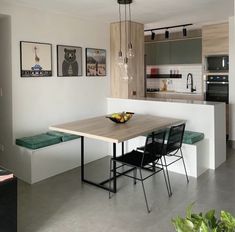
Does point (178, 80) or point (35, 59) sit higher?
point (35, 59)

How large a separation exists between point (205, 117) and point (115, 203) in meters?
2.02

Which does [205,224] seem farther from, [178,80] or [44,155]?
[178,80]

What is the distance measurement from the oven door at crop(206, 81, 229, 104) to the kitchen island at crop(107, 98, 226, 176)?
4.77 feet

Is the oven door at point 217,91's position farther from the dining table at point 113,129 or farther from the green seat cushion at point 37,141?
the green seat cushion at point 37,141

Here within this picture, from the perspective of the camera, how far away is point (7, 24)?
4156 millimetres

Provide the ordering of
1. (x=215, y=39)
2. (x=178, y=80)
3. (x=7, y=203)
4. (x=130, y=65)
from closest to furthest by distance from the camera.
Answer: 1. (x=7, y=203)
2. (x=130, y=65)
3. (x=215, y=39)
4. (x=178, y=80)

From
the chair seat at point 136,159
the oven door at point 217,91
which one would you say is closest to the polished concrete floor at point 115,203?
the chair seat at point 136,159

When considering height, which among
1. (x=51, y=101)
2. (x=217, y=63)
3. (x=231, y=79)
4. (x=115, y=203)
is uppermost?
(x=217, y=63)

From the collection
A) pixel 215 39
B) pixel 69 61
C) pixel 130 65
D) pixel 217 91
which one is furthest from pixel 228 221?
pixel 215 39

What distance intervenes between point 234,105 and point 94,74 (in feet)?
9.05

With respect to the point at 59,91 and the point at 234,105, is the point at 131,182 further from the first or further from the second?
the point at 234,105

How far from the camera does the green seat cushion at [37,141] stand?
4.07 m

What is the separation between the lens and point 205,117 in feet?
14.9

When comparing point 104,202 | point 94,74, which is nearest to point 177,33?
point 94,74
